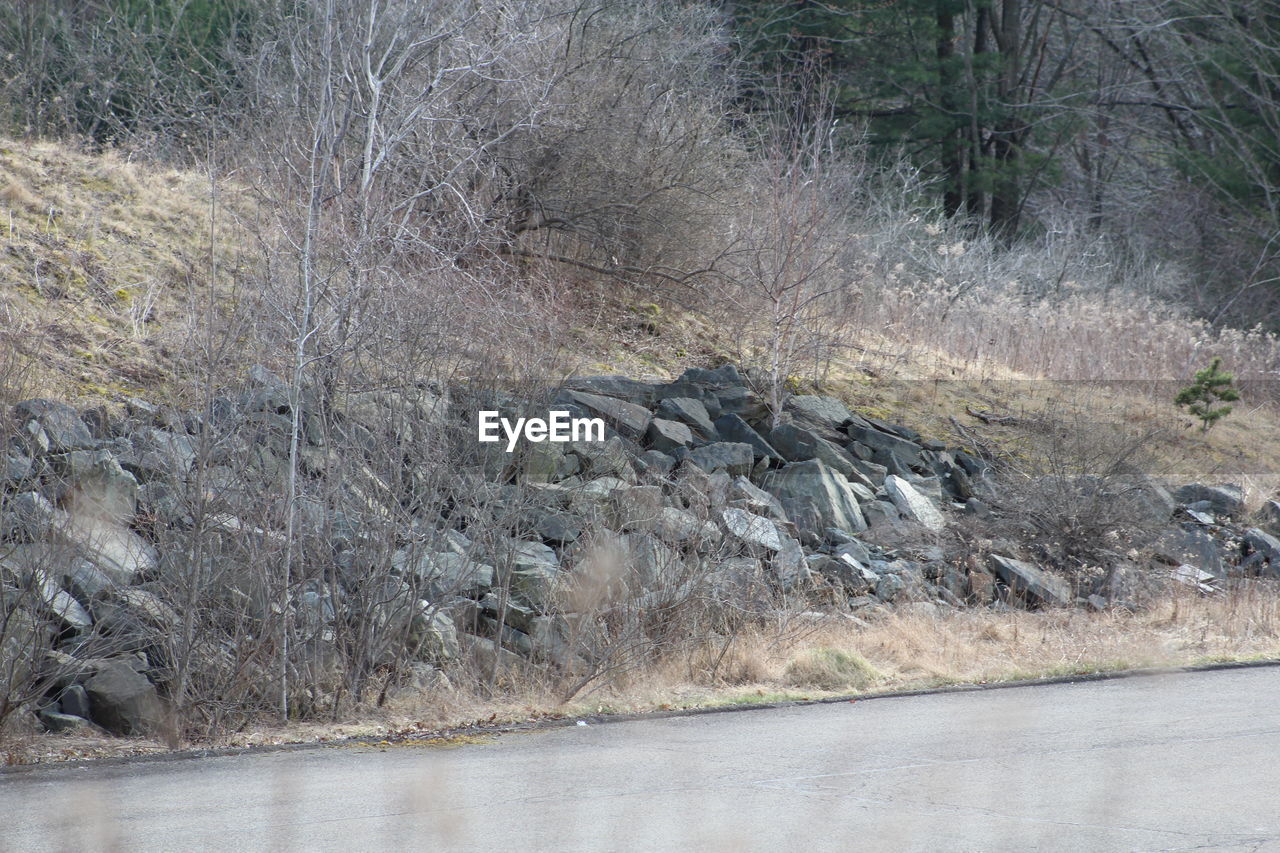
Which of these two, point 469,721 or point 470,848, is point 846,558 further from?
point 470,848

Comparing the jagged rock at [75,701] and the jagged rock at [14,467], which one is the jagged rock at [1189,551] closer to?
the jagged rock at [75,701]

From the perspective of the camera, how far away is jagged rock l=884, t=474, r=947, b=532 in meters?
14.7

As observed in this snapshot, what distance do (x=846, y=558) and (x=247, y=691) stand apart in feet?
20.5

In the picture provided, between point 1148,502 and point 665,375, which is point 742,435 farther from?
point 1148,502

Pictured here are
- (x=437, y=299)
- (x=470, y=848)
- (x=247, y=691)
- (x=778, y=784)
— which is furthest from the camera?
(x=437, y=299)

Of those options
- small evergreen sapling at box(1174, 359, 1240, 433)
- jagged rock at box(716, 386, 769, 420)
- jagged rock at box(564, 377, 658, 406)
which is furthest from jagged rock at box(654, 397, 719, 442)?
small evergreen sapling at box(1174, 359, 1240, 433)

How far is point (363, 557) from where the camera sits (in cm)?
924

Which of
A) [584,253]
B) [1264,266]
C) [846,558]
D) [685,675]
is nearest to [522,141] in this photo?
[584,253]

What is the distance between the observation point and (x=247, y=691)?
28.6ft

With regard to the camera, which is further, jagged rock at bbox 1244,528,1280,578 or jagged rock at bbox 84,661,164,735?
jagged rock at bbox 1244,528,1280,578

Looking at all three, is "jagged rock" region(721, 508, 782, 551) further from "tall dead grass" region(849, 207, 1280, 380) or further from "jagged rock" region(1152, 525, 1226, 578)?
"tall dead grass" region(849, 207, 1280, 380)

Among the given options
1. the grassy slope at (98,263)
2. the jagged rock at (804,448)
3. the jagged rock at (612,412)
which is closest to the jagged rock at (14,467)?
the grassy slope at (98,263)

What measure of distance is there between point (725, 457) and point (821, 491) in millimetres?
1090

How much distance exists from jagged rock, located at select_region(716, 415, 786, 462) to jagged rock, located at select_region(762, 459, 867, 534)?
329 mm
